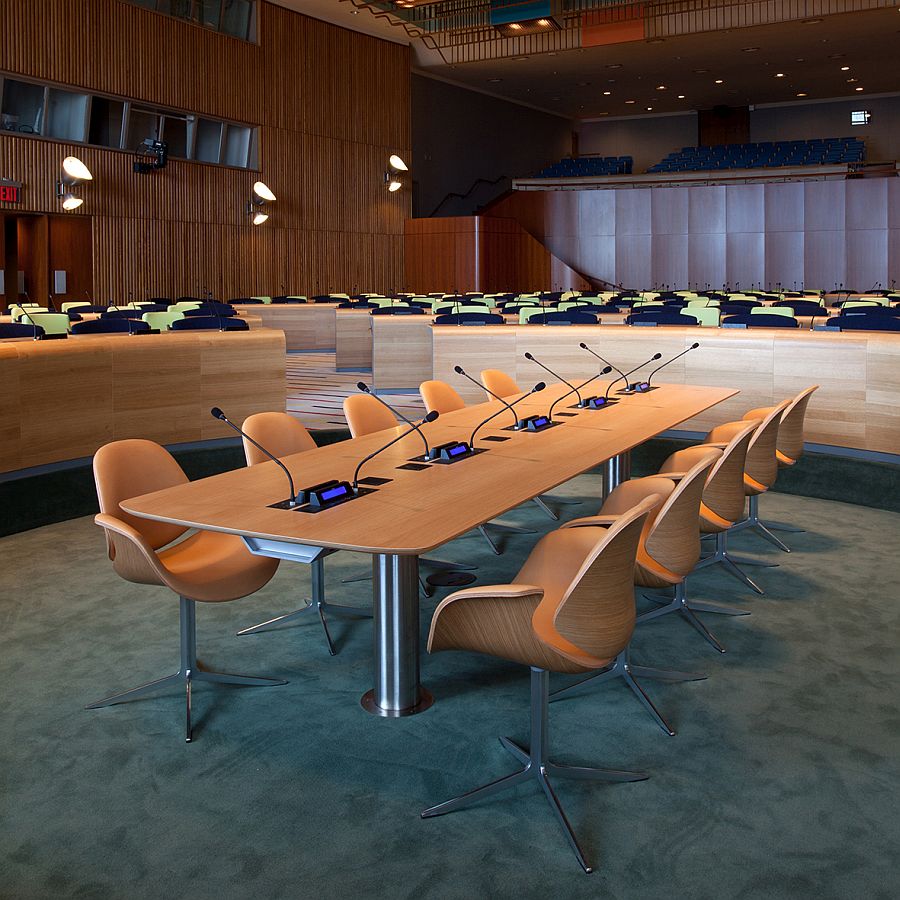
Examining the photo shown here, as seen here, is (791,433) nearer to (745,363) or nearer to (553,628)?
(745,363)

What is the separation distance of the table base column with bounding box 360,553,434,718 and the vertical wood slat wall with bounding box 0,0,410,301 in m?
11.9

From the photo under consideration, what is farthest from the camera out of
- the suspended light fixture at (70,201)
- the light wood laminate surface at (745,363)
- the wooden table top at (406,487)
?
the suspended light fixture at (70,201)

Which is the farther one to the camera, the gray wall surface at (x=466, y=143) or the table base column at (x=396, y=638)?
the gray wall surface at (x=466, y=143)

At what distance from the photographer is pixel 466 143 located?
23281 millimetres

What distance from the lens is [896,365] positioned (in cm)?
604

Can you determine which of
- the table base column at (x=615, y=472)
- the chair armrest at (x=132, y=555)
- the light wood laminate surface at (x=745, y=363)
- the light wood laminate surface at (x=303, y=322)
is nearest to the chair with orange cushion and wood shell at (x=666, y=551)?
the chair armrest at (x=132, y=555)

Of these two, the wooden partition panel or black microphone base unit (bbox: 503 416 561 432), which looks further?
the wooden partition panel

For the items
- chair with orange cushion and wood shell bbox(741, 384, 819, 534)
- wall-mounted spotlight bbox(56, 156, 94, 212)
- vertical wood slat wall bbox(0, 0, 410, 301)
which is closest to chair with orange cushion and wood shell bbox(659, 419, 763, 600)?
chair with orange cushion and wood shell bbox(741, 384, 819, 534)

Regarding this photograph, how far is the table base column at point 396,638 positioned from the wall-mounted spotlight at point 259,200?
14.3m

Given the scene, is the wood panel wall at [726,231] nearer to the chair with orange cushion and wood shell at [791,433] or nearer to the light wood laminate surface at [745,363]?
the light wood laminate surface at [745,363]

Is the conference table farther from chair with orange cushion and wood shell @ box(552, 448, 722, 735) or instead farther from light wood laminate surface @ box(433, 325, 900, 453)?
light wood laminate surface @ box(433, 325, 900, 453)

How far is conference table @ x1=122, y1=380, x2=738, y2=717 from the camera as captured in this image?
2.80 m

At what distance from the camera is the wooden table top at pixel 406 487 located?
9.11 feet

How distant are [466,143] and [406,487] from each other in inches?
833
